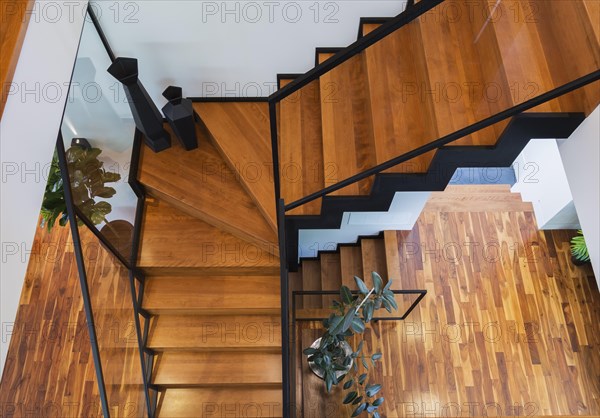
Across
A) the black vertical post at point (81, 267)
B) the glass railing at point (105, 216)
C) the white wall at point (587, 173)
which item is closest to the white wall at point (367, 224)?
Result: the white wall at point (587, 173)

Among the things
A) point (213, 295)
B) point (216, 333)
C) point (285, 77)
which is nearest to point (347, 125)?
point (285, 77)

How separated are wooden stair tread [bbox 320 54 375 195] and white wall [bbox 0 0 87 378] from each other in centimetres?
152

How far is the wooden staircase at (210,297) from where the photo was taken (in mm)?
3518

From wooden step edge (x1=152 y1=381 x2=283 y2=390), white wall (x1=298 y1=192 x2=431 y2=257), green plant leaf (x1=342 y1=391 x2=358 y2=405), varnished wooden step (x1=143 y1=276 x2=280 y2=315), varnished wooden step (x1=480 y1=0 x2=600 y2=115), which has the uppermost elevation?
varnished wooden step (x1=480 y1=0 x2=600 y2=115)

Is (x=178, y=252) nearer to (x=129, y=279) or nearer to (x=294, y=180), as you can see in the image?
(x=129, y=279)

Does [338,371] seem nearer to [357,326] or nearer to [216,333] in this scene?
[357,326]

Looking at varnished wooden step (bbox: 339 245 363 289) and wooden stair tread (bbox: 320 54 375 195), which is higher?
Answer: wooden stair tread (bbox: 320 54 375 195)

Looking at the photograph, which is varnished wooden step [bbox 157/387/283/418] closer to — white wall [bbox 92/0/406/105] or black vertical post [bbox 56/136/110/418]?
black vertical post [bbox 56/136/110/418]

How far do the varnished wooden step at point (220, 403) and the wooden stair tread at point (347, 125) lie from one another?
175 cm

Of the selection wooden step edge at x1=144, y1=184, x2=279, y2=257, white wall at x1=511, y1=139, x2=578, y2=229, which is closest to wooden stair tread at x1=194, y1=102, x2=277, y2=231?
wooden step edge at x1=144, y1=184, x2=279, y2=257

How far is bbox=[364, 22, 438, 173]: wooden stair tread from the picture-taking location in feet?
9.11

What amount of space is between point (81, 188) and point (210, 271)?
113 cm

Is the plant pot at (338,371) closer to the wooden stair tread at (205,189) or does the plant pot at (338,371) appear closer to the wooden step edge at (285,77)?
the wooden stair tread at (205,189)

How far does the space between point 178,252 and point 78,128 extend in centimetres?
119
